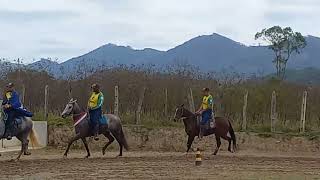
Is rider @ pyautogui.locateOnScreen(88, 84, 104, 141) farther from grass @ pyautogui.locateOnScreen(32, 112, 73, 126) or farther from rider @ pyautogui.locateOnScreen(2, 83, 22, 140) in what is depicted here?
grass @ pyautogui.locateOnScreen(32, 112, 73, 126)

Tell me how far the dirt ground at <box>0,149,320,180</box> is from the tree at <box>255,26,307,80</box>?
125ft

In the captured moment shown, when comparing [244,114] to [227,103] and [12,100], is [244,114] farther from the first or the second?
[12,100]

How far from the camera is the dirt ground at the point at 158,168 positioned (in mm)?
17531

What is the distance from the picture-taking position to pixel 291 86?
1384 inches

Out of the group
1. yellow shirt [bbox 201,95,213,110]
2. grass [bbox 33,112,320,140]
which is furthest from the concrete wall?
yellow shirt [bbox 201,95,213,110]

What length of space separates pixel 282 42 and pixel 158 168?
145 ft

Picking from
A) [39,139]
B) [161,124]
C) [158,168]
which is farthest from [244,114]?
[158,168]

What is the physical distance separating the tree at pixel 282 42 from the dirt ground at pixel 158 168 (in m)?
38.1

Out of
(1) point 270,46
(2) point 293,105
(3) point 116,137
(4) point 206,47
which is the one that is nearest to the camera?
(3) point 116,137

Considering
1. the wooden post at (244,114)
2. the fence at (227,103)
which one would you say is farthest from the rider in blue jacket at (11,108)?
the wooden post at (244,114)

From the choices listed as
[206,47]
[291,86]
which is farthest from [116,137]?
[206,47]

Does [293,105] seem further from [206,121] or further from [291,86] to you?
[206,121]

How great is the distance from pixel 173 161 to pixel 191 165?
1.66 meters

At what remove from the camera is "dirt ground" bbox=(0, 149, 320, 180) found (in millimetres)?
17531
